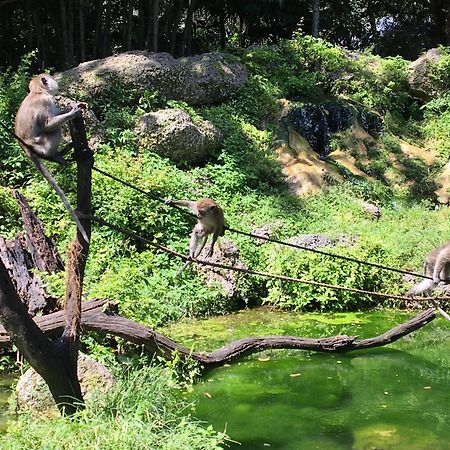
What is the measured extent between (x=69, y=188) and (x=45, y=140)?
638 cm

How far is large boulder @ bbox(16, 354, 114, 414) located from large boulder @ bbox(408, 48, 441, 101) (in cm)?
1464

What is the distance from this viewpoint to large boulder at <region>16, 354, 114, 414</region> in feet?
18.9

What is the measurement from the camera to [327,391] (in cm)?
698

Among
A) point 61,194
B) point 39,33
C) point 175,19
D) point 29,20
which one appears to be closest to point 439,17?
point 175,19

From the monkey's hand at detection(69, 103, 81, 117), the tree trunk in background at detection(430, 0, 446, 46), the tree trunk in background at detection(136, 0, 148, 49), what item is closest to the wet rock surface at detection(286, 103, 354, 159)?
the tree trunk in background at detection(136, 0, 148, 49)

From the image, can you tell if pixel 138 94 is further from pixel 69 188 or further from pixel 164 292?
pixel 164 292

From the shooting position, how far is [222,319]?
952 cm

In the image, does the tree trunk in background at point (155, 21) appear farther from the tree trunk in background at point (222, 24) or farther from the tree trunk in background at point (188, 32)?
the tree trunk in background at point (222, 24)

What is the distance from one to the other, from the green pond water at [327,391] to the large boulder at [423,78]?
10.4 m

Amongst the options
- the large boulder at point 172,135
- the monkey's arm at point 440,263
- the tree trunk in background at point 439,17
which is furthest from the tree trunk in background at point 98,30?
the monkey's arm at point 440,263

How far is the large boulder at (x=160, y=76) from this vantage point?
542 inches

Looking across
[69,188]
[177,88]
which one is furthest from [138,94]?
[69,188]

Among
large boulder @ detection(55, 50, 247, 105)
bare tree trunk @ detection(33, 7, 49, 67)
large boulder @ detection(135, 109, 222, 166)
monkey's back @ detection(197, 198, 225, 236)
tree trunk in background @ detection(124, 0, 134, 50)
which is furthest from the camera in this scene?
bare tree trunk @ detection(33, 7, 49, 67)

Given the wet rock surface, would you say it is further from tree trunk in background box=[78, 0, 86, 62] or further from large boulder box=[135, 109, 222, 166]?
tree trunk in background box=[78, 0, 86, 62]
